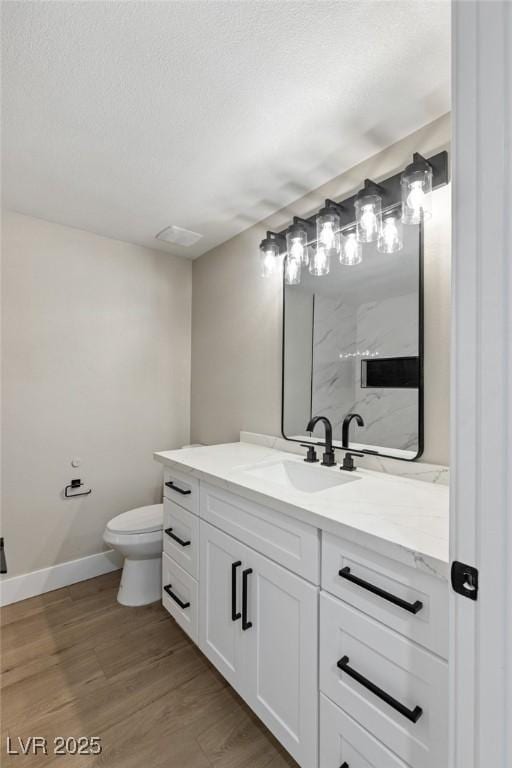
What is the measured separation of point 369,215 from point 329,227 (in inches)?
8.5

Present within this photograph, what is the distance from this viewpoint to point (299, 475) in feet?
5.85

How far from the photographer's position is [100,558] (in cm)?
252

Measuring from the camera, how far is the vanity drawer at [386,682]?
82cm

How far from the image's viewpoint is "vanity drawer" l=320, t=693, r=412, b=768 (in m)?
0.92

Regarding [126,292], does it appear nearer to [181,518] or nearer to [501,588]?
[181,518]

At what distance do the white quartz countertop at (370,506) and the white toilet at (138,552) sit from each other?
1.85ft

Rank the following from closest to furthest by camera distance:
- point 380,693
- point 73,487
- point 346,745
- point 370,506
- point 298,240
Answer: point 380,693 < point 346,745 < point 370,506 < point 298,240 < point 73,487

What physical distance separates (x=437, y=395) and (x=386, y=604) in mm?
820

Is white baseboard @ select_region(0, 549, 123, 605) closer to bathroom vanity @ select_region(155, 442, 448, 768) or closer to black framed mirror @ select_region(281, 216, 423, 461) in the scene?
bathroom vanity @ select_region(155, 442, 448, 768)

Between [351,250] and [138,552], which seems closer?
[351,250]

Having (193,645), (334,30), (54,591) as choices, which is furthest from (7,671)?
(334,30)

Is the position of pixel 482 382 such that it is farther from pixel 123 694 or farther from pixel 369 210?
pixel 123 694

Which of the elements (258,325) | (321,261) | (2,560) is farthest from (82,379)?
(321,261)

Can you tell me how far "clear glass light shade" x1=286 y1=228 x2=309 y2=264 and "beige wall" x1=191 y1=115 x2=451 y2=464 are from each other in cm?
17
